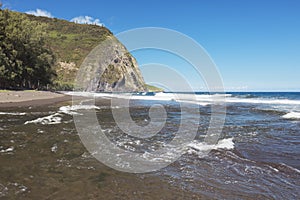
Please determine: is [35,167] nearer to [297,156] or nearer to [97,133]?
[97,133]

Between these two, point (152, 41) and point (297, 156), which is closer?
point (297, 156)

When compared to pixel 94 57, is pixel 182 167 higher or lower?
lower

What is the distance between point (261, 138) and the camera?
9.81 m

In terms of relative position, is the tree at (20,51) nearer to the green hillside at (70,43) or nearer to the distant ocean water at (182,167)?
the distant ocean water at (182,167)

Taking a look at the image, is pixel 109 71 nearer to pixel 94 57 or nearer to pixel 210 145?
pixel 94 57

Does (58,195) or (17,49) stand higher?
(17,49)

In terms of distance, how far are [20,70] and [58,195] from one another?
44022 millimetres

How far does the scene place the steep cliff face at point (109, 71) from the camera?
11412cm

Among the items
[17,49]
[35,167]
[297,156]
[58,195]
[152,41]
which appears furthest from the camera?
[17,49]

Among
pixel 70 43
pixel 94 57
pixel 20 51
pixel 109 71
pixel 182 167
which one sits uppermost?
pixel 70 43

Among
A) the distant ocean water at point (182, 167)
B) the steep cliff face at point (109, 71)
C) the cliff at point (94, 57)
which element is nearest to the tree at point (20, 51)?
the distant ocean water at point (182, 167)

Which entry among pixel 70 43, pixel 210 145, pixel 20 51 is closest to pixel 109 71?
pixel 70 43

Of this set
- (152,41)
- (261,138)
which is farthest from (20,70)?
(261,138)

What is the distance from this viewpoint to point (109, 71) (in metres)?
135
